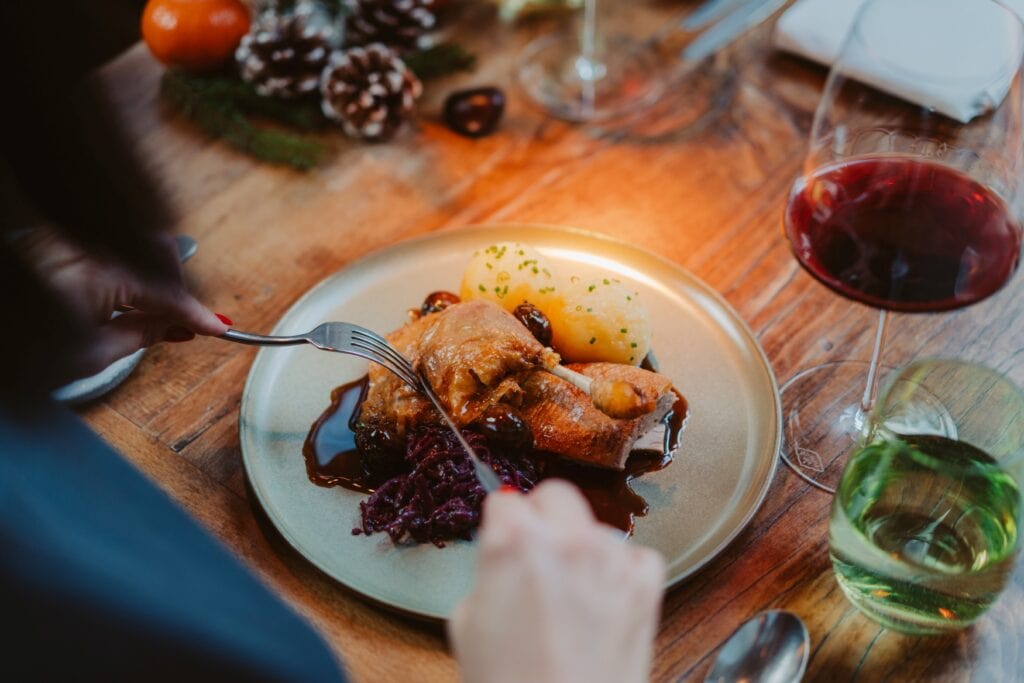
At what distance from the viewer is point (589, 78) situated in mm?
2016

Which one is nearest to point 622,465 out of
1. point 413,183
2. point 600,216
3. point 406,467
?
point 406,467

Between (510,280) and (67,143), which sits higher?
(67,143)

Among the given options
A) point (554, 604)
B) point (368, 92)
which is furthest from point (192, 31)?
point (554, 604)

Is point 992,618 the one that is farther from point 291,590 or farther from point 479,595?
point 291,590

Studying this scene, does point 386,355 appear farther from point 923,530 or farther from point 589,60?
point 589,60

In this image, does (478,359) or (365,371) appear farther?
(365,371)

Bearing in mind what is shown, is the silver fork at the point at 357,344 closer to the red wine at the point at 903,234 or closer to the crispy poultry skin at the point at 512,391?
the crispy poultry skin at the point at 512,391

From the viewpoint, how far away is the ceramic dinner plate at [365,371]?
1125mm

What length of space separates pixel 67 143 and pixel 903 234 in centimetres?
89

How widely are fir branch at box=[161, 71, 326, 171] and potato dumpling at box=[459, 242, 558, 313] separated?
58 centimetres

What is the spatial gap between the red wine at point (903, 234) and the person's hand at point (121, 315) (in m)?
0.77

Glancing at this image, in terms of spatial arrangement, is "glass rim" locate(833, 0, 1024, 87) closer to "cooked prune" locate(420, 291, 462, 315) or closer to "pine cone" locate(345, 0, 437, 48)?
"cooked prune" locate(420, 291, 462, 315)

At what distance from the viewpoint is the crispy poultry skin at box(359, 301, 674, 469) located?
1213 millimetres

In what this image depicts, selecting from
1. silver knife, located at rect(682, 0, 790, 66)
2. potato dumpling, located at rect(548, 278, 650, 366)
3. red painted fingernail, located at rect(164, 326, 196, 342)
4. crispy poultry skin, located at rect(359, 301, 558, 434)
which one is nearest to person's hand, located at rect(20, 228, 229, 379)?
red painted fingernail, located at rect(164, 326, 196, 342)
